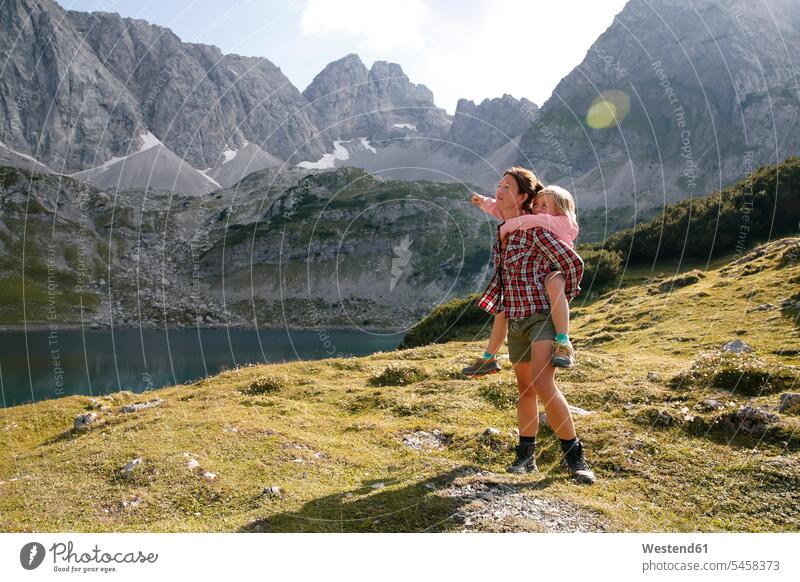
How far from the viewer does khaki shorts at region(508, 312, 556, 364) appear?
7.61 metres

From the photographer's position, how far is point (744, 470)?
7488mm

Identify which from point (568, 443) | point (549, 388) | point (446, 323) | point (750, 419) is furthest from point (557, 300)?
point (446, 323)

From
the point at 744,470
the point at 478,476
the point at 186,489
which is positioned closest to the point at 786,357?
the point at 744,470

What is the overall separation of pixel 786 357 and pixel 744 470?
915 cm

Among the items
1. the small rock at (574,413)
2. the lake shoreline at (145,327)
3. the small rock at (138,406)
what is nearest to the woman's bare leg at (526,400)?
the small rock at (574,413)

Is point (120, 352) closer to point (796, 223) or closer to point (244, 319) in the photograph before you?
point (244, 319)

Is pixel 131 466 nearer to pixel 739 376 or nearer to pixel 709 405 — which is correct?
pixel 709 405

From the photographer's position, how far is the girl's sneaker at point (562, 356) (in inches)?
274

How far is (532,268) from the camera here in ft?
26.0
